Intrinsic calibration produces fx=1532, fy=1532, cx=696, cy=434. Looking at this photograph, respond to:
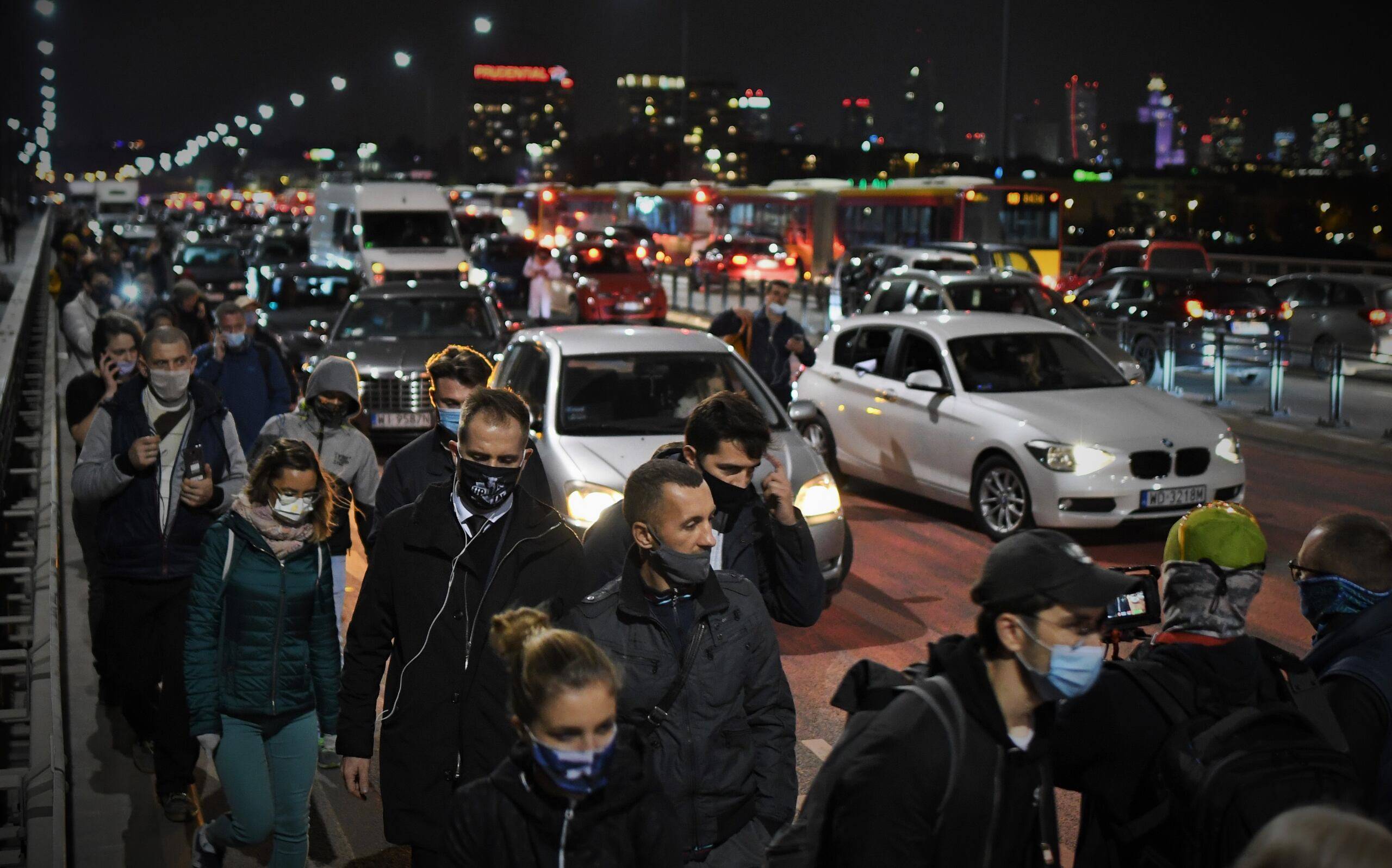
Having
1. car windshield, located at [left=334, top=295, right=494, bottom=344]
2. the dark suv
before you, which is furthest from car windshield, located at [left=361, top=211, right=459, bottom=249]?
car windshield, located at [left=334, top=295, right=494, bottom=344]

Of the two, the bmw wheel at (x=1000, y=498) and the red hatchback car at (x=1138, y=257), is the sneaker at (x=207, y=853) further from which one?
the red hatchback car at (x=1138, y=257)

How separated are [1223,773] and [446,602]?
2181 mm

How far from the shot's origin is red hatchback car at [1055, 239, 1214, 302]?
31031mm

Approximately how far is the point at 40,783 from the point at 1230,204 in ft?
267

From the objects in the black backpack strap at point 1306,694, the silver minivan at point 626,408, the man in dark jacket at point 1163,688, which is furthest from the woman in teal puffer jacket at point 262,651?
the silver minivan at point 626,408

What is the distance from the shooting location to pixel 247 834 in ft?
15.6

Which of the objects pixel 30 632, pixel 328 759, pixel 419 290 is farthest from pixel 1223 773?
pixel 419 290

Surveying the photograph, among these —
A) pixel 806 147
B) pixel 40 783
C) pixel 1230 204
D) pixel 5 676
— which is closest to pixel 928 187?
pixel 5 676

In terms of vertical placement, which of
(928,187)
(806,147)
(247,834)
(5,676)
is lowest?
(5,676)

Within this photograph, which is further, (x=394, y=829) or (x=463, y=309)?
(x=463, y=309)

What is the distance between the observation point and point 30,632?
7.72 m

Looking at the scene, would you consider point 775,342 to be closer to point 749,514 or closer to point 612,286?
point 749,514

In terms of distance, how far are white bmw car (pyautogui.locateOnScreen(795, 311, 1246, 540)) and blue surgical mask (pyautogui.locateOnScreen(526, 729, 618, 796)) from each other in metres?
6.78

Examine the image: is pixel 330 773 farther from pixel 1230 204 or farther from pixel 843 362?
pixel 1230 204
